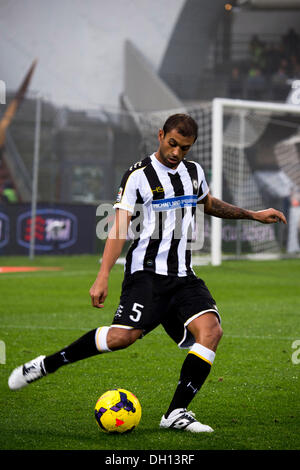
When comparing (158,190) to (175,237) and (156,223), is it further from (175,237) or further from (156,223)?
(175,237)

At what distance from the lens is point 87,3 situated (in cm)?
3369

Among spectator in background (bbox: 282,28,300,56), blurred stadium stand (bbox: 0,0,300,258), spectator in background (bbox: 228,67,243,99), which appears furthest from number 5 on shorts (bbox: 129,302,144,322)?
spectator in background (bbox: 282,28,300,56)

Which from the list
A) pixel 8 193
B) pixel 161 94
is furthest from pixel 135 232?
pixel 161 94

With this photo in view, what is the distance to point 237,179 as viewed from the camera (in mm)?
21422

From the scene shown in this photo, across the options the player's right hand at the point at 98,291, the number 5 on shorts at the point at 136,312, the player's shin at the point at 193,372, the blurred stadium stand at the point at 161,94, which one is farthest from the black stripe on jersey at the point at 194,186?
the blurred stadium stand at the point at 161,94

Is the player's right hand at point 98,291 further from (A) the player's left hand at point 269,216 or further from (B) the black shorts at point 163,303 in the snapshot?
(A) the player's left hand at point 269,216

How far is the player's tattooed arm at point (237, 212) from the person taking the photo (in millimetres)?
4699

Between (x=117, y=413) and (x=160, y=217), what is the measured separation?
44.8 inches

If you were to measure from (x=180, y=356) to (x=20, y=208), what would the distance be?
1222 cm

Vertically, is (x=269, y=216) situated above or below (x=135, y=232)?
above

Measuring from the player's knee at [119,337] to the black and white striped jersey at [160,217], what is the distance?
0.38m

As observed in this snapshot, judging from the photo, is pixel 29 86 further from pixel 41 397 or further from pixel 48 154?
pixel 41 397

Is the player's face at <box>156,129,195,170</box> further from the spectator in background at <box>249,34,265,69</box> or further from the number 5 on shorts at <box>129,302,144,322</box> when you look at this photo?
the spectator in background at <box>249,34,265,69</box>

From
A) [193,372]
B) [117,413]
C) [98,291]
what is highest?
[98,291]
